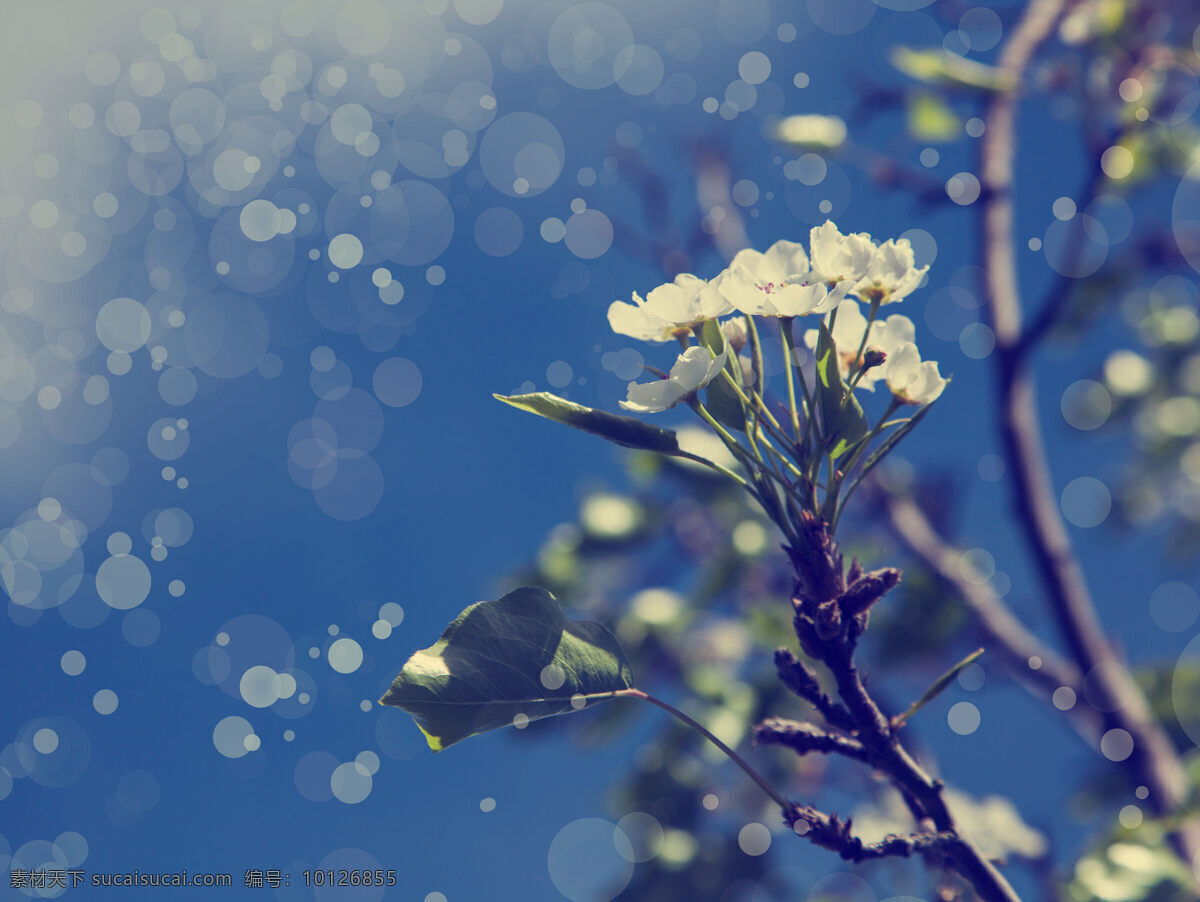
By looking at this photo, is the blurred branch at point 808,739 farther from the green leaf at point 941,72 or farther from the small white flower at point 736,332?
the green leaf at point 941,72

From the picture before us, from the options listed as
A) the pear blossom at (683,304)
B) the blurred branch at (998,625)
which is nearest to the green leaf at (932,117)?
the blurred branch at (998,625)

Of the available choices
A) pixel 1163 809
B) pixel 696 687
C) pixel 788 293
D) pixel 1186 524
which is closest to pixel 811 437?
pixel 788 293

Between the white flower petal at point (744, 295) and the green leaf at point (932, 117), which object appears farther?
the green leaf at point (932, 117)

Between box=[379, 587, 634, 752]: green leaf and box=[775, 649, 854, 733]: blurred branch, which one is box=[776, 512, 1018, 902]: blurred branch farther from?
box=[379, 587, 634, 752]: green leaf

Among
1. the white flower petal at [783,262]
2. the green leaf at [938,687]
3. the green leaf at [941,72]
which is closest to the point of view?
the green leaf at [938,687]

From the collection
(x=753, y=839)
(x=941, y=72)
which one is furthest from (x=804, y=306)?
(x=753, y=839)

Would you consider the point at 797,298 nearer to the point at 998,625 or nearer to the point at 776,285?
the point at 776,285
